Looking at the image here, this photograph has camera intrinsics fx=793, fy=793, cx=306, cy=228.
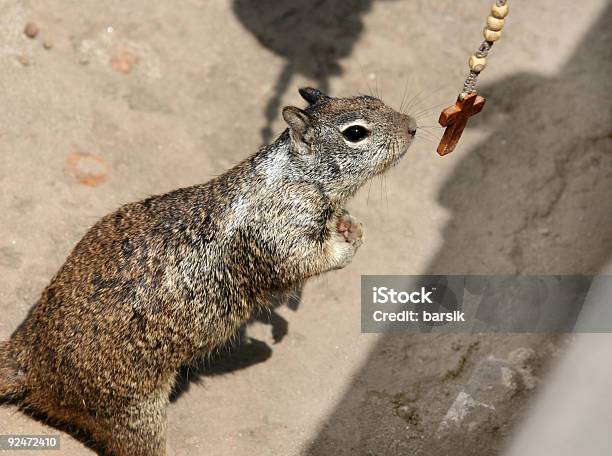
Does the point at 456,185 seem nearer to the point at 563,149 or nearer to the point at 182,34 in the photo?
the point at 563,149

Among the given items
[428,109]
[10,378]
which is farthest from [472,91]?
[10,378]

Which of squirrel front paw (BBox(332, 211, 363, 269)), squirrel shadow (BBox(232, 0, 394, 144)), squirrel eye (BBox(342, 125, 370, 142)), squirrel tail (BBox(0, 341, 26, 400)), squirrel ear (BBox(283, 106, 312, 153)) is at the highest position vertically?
squirrel shadow (BBox(232, 0, 394, 144))

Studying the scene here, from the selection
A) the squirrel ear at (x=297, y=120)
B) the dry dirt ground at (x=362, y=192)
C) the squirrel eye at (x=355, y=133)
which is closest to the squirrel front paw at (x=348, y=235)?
the squirrel eye at (x=355, y=133)

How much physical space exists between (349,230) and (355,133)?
735 millimetres

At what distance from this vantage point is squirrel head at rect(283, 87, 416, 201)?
16.0 feet

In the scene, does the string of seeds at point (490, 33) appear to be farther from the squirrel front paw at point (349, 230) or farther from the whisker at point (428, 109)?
the whisker at point (428, 109)

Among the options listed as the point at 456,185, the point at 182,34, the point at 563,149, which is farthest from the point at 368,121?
Answer: the point at 182,34

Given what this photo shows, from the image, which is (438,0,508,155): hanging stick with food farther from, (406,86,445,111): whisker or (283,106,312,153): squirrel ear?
(406,86,445,111): whisker

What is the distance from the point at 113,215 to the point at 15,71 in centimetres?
256

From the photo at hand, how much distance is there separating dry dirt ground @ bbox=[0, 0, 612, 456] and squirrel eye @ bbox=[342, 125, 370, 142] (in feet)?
5.56

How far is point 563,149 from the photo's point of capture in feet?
23.0

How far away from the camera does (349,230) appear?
533cm

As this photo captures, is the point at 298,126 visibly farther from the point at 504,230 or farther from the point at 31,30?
the point at 31,30

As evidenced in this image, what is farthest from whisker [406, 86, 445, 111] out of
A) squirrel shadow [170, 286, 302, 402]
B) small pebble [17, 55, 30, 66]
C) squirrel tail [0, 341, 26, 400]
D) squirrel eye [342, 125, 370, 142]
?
squirrel tail [0, 341, 26, 400]
